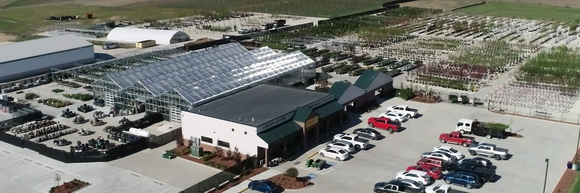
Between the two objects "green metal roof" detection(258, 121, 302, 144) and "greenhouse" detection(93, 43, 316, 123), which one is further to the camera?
"greenhouse" detection(93, 43, 316, 123)

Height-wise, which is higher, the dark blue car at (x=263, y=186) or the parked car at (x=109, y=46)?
the parked car at (x=109, y=46)

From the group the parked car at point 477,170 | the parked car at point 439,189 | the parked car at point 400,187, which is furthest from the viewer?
the parked car at point 477,170

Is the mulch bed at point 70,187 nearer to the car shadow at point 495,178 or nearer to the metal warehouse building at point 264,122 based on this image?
the metal warehouse building at point 264,122

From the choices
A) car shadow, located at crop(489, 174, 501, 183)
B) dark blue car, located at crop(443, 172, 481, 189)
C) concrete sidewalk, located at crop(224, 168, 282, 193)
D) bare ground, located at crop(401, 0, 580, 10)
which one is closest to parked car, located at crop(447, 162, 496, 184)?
car shadow, located at crop(489, 174, 501, 183)

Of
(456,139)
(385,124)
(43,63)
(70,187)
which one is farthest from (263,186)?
(43,63)

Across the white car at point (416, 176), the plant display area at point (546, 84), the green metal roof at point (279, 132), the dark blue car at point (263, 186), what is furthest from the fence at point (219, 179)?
the plant display area at point (546, 84)

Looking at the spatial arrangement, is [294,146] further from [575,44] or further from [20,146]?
[575,44]

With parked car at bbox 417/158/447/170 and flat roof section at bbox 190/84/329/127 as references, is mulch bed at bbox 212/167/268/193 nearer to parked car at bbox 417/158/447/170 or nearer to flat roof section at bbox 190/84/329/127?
flat roof section at bbox 190/84/329/127
